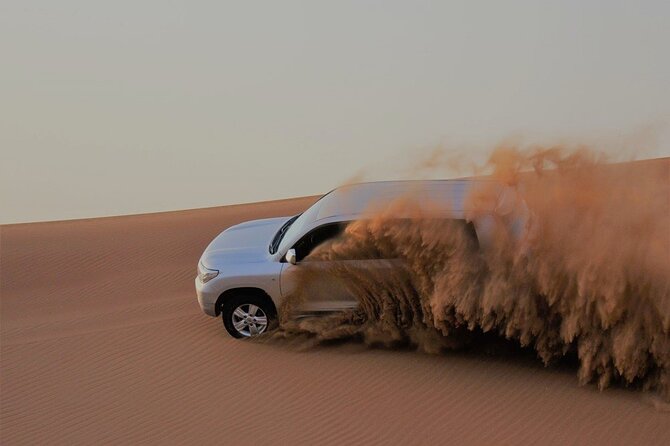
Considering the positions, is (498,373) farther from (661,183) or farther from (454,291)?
(661,183)

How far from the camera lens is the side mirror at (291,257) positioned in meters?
8.62

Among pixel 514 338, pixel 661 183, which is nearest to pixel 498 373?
pixel 514 338

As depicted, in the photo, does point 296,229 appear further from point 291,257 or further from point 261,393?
point 261,393

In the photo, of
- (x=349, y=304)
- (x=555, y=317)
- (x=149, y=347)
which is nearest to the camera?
(x=555, y=317)

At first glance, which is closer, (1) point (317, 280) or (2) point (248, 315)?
(1) point (317, 280)

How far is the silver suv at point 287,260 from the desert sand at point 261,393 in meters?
0.47

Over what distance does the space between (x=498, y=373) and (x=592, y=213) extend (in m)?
2.02

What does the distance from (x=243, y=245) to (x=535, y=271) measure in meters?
3.76

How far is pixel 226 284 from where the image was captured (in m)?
8.93

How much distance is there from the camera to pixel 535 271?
7672 millimetres

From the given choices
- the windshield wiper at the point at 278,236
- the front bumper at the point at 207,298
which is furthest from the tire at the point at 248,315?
the windshield wiper at the point at 278,236

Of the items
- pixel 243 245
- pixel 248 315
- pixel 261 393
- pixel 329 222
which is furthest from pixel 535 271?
pixel 243 245

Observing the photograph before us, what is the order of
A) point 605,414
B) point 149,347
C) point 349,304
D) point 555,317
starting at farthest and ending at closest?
point 149,347 < point 349,304 < point 555,317 < point 605,414

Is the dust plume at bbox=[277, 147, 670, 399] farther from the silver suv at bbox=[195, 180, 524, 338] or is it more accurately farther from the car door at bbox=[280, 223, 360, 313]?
the silver suv at bbox=[195, 180, 524, 338]
